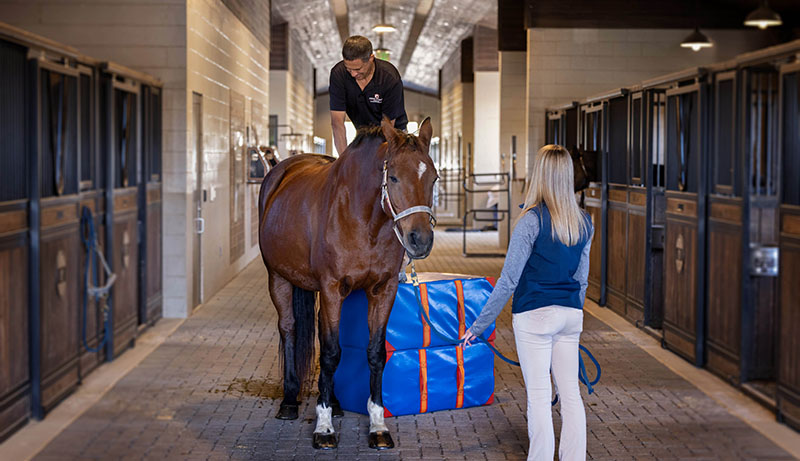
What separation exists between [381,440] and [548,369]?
101 centimetres

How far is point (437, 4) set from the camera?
17438 mm

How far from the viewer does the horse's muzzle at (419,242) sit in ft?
11.9

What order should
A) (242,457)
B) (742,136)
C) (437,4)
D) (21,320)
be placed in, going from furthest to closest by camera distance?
1. (437,4)
2. (742,136)
3. (21,320)
4. (242,457)

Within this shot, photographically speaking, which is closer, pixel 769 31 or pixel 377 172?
pixel 377 172

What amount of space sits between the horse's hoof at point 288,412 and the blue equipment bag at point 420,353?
0.26 meters

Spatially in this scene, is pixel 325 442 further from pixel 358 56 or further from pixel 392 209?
pixel 358 56

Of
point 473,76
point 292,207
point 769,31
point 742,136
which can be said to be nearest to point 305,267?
point 292,207

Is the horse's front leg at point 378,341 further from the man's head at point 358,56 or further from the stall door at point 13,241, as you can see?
the stall door at point 13,241

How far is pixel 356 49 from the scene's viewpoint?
4262 mm

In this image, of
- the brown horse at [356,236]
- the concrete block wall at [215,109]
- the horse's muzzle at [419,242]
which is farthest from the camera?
the concrete block wall at [215,109]

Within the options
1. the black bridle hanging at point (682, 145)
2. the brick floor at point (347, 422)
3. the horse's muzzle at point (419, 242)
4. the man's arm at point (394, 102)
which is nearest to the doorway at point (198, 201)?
the brick floor at point (347, 422)

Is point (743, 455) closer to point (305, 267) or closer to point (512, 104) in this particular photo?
point (305, 267)

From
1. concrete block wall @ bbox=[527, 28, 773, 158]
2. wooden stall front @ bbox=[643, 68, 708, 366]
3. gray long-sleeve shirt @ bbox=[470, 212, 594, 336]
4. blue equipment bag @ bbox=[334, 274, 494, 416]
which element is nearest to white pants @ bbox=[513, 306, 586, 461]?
gray long-sleeve shirt @ bbox=[470, 212, 594, 336]

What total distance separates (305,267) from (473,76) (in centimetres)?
1636
